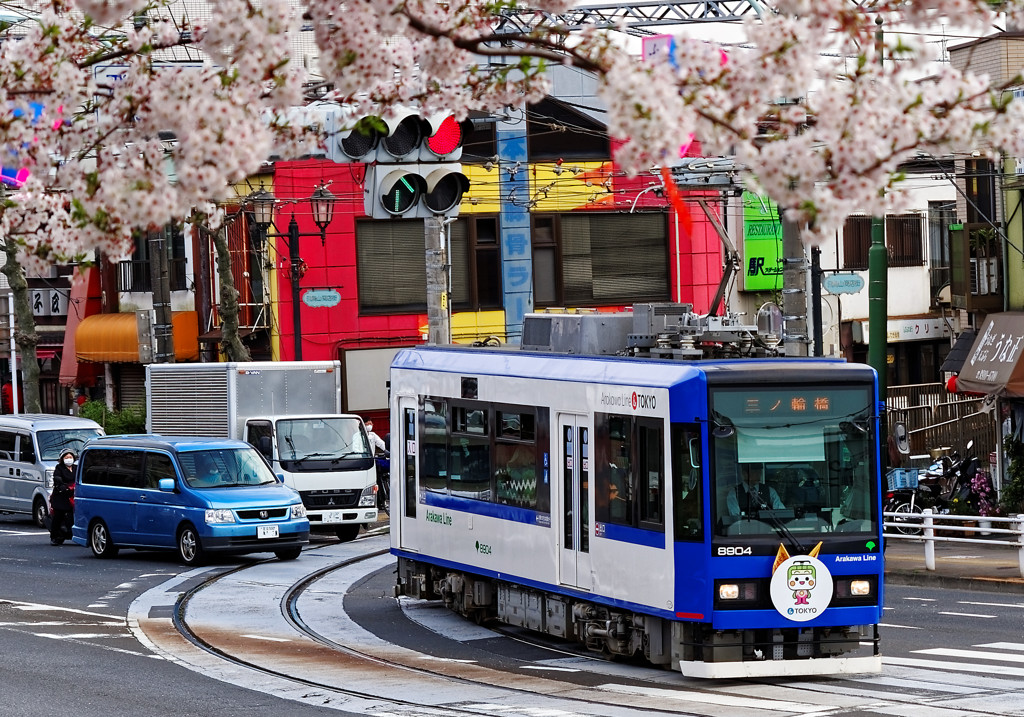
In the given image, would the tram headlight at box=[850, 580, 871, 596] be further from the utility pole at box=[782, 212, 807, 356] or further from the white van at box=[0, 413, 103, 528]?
the white van at box=[0, 413, 103, 528]

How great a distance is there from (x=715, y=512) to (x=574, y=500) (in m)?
2.02

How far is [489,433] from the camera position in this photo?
18.7m

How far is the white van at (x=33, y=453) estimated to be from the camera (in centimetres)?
3431

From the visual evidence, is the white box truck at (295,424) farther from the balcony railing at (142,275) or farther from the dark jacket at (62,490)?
the balcony railing at (142,275)

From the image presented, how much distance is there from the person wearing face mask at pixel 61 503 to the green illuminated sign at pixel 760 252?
21916 mm

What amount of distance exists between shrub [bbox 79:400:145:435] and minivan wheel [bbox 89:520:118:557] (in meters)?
13.2

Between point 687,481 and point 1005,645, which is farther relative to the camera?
point 1005,645

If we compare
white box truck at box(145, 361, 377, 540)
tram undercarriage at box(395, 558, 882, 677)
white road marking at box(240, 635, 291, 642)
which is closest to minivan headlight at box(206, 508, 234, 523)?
white box truck at box(145, 361, 377, 540)

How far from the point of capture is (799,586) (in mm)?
15211

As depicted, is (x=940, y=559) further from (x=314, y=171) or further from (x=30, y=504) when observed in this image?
(x=314, y=171)

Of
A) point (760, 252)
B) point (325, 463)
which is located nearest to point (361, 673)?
point (325, 463)

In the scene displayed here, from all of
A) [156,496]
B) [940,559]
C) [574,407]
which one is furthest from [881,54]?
[156,496]

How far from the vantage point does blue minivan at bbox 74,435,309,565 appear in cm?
2644

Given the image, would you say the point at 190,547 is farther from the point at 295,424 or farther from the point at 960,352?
the point at 960,352
